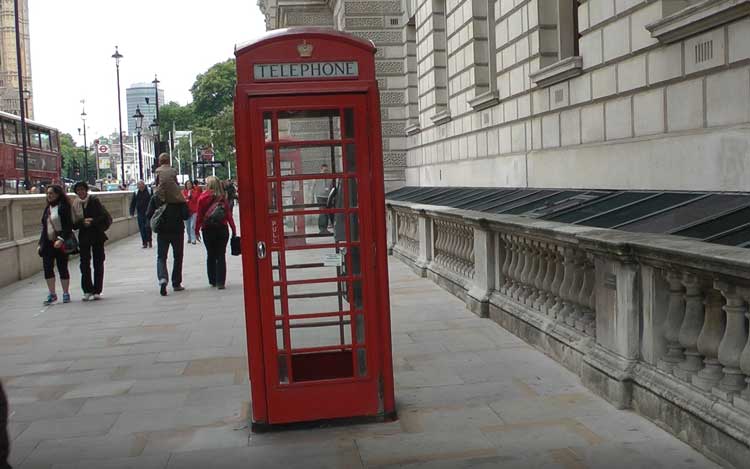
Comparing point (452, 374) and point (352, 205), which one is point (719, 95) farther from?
point (352, 205)

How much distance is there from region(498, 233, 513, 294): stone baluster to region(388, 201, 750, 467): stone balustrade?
0.45ft

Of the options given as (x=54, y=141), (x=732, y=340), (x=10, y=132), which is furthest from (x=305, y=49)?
(x=54, y=141)

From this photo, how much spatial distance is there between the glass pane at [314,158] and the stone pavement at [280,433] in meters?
1.70

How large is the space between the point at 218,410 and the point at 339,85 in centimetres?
→ 252

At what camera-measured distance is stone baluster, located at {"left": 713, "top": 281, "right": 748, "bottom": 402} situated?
424 centimetres

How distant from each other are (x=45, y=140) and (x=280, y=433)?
36.2 metres

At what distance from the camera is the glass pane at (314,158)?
508cm

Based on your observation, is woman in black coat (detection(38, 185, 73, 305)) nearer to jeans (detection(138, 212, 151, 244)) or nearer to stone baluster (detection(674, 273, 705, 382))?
stone baluster (detection(674, 273, 705, 382))

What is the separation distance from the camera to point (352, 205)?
5215mm

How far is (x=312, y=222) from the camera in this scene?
16.9 ft

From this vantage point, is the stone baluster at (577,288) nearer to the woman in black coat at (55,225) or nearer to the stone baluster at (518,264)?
the stone baluster at (518,264)

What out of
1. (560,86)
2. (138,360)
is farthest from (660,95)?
(138,360)

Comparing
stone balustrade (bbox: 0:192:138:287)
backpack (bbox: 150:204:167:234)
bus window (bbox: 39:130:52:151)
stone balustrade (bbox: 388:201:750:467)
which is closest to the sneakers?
backpack (bbox: 150:204:167:234)

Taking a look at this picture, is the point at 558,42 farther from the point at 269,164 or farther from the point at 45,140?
the point at 45,140
